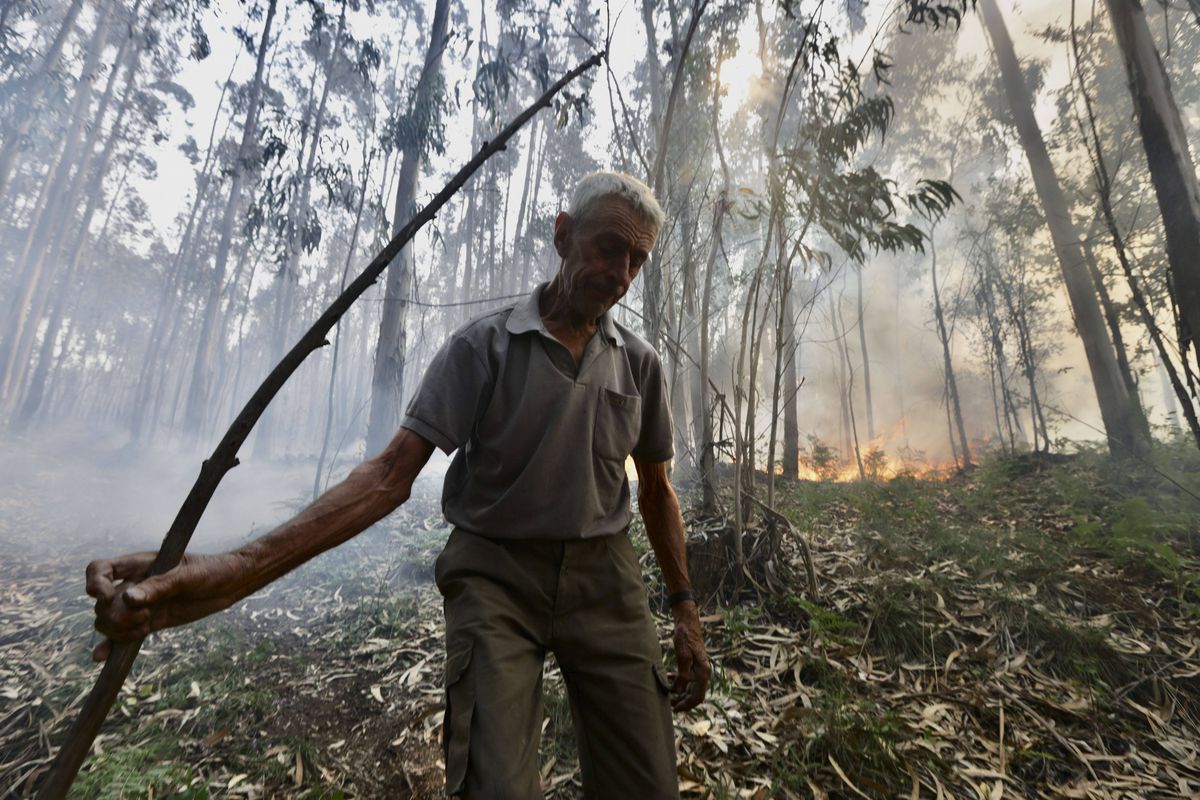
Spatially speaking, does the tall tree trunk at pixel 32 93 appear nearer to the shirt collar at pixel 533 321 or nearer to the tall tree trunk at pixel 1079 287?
the shirt collar at pixel 533 321

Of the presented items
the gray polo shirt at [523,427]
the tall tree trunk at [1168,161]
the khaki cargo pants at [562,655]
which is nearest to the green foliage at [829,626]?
the khaki cargo pants at [562,655]

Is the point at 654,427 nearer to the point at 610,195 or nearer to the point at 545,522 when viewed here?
the point at 545,522

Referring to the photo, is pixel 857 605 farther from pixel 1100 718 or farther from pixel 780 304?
pixel 780 304

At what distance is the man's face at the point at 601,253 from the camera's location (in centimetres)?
168

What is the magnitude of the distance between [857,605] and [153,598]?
3.87 meters

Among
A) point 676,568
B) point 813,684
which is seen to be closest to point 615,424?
point 676,568

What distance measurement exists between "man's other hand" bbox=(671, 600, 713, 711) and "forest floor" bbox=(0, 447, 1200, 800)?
2.06 ft

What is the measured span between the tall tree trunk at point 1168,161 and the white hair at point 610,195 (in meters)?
4.84

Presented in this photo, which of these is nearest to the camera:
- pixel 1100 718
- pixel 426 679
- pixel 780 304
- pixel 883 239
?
pixel 1100 718

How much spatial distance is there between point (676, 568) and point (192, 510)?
1.54 m

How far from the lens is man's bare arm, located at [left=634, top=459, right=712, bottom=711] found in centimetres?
182

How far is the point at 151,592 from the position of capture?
2.73 ft

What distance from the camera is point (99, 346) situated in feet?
122

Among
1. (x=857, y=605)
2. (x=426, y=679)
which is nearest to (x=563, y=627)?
(x=426, y=679)
